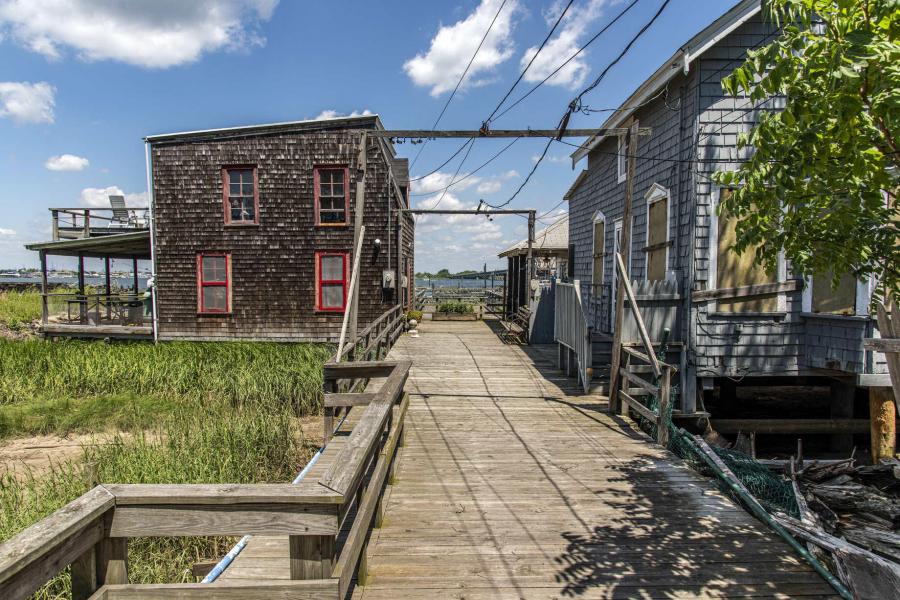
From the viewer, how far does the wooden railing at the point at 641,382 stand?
6242mm

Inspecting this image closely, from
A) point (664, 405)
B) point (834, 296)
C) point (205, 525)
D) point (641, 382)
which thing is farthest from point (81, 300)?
point (834, 296)

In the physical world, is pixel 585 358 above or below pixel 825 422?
above

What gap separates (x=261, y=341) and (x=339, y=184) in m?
5.80

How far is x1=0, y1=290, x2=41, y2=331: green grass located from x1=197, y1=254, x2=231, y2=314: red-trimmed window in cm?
1101

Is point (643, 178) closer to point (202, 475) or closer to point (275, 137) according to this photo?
point (202, 475)

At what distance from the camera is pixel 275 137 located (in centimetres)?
1634

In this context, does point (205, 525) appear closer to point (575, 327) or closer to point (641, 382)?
point (641, 382)

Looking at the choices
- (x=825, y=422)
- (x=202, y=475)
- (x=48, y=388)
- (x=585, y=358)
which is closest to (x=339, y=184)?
(x=48, y=388)

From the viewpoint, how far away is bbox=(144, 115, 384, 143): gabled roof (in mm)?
15969

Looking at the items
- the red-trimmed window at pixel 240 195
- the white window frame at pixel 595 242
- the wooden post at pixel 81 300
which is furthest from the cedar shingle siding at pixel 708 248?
the wooden post at pixel 81 300

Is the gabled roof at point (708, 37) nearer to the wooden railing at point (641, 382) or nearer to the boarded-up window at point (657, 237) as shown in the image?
the boarded-up window at point (657, 237)

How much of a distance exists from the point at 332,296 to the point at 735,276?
40.0 ft

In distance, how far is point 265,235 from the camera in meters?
16.8

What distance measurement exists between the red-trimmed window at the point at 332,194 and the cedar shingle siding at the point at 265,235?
0.20 metres
